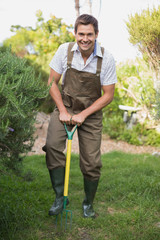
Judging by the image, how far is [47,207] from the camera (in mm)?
3189

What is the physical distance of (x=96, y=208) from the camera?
3379mm

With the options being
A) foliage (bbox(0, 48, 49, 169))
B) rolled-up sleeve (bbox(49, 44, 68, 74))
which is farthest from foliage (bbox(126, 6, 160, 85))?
foliage (bbox(0, 48, 49, 169))

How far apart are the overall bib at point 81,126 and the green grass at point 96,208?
0.35 m

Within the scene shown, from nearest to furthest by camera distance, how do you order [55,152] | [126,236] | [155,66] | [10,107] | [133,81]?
1. [10,107]
2. [126,236]
3. [55,152]
4. [155,66]
5. [133,81]

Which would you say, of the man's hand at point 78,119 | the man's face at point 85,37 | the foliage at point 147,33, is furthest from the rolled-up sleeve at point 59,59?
the foliage at point 147,33

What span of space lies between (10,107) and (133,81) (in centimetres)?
632

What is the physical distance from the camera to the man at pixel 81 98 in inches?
116

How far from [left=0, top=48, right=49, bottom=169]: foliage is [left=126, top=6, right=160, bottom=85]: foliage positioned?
2.77 m

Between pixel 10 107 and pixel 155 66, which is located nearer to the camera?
pixel 10 107

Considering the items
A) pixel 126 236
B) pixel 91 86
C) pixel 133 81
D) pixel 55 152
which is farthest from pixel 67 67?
pixel 133 81

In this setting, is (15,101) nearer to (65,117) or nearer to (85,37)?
(65,117)

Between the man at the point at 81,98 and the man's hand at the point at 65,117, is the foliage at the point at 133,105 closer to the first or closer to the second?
the man at the point at 81,98

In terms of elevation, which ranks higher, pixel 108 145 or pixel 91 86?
pixel 91 86

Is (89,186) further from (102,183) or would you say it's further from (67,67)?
(67,67)
